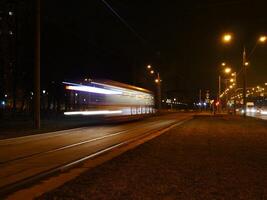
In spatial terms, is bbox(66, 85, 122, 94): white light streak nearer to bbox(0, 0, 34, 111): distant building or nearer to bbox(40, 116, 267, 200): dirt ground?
bbox(0, 0, 34, 111): distant building

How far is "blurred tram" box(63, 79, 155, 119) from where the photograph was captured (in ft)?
120

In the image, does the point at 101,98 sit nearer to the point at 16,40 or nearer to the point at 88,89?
the point at 88,89

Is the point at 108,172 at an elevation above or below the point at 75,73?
below

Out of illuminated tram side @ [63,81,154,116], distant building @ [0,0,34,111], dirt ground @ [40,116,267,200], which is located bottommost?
dirt ground @ [40,116,267,200]

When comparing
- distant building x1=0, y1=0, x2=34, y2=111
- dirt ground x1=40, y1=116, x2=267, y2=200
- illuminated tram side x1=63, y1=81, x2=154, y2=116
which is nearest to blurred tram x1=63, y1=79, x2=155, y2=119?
illuminated tram side x1=63, y1=81, x2=154, y2=116

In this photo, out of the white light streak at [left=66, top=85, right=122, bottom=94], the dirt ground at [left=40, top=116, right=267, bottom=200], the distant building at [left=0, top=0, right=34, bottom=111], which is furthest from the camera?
the distant building at [left=0, top=0, right=34, bottom=111]

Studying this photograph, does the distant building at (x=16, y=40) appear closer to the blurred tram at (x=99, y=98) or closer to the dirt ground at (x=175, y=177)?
the blurred tram at (x=99, y=98)

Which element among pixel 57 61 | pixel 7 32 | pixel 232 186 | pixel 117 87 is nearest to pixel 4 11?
pixel 7 32

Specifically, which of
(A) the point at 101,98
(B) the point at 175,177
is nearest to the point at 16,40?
(A) the point at 101,98

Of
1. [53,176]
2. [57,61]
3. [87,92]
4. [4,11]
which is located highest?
[4,11]

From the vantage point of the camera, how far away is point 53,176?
1151 cm

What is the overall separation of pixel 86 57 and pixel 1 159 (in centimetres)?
4560

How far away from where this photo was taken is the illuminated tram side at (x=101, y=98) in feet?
120

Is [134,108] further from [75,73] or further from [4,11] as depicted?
[4,11]
